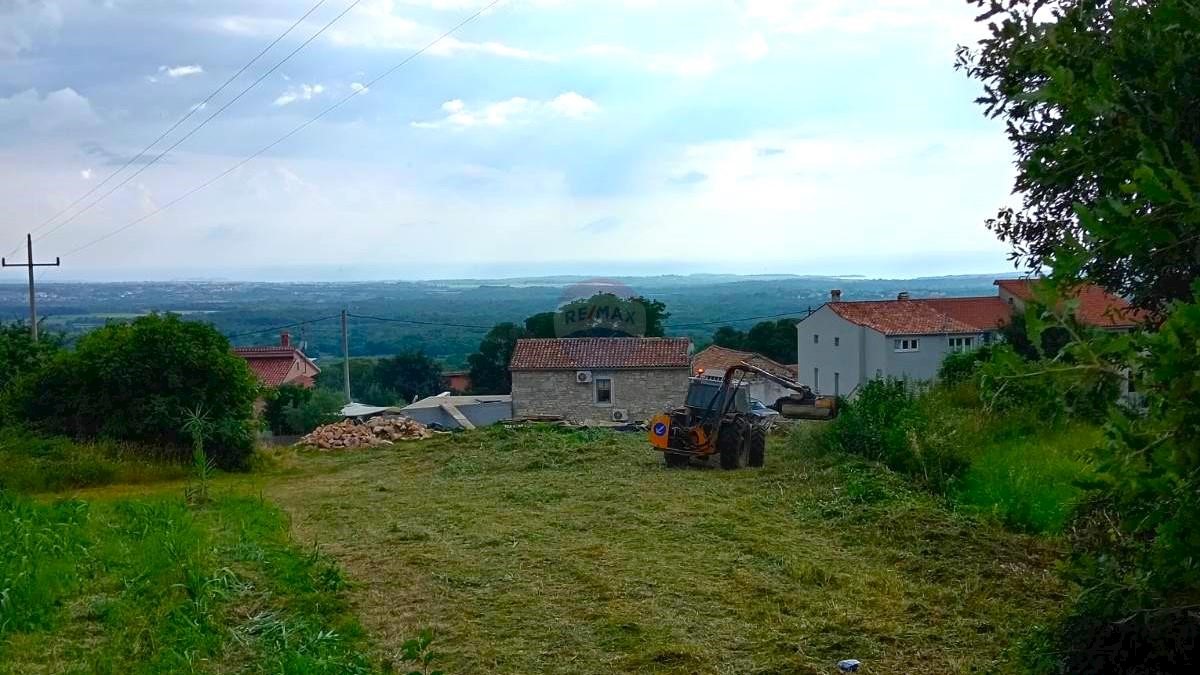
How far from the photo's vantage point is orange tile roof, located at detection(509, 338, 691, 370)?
31.8 meters

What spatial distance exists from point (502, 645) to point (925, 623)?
268 cm

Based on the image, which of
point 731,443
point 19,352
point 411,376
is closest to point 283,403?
point 19,352

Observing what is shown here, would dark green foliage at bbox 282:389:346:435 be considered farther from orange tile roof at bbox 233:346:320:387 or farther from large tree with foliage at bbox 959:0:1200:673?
large tree with foliage at bbox 959:0:1200:673

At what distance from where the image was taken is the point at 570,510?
1099 centimetres

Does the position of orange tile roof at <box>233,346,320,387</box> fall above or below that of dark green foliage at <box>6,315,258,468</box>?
below

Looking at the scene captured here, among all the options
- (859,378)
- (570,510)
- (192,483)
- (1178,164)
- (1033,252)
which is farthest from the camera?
(859,378)

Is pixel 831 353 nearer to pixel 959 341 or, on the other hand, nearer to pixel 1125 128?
pixel 959 341

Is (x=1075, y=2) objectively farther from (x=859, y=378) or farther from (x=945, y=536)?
(x=859, y=378)

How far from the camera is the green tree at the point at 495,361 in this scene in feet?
146

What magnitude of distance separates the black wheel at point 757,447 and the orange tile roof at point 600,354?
57.3ft

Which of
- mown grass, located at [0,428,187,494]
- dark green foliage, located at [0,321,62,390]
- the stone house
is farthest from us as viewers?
the stone house

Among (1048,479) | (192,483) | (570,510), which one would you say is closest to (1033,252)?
(1048,479)

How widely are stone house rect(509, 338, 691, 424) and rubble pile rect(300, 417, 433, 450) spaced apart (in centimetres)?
1120

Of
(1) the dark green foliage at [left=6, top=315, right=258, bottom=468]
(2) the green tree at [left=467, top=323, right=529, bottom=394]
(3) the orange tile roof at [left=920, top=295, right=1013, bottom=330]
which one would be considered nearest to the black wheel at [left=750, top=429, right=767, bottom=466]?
(1) the dark green foliage at [left=6, top=315, right=258, bottom=468]
